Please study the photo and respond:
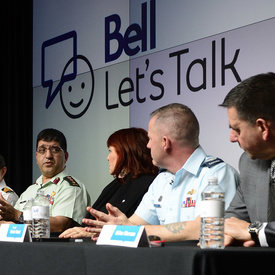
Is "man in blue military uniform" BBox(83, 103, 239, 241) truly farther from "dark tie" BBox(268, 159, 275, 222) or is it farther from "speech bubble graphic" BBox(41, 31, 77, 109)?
"speech bubble graphic" BBox(41, 31, 77, 109)

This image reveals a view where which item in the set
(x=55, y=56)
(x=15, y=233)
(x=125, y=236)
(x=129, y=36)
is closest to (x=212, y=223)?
(x=125, y=236)

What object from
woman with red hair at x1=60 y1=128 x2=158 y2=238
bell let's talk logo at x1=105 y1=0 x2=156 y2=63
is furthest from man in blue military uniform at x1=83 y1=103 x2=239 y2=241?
bell let's talk logo at x1=105 y1=0 x2=156 y2=63

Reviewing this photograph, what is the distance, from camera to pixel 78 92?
5.03 meters

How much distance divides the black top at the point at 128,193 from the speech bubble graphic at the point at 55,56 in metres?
1.86

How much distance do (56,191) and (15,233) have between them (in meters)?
2.07

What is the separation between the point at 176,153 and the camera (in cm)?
269

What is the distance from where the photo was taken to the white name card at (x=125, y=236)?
1.42m

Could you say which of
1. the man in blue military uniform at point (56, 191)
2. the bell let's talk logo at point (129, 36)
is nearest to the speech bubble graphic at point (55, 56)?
the bell let's talk logo at point (129, 36)

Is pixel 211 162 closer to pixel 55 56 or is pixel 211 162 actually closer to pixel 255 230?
pixel 255 230

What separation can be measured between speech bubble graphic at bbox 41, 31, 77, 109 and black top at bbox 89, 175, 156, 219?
6.11 feet

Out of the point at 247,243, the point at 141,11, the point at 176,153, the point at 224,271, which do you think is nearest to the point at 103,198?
the point at 176,153

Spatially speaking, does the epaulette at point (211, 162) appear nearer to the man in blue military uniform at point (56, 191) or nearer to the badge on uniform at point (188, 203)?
the badge on uniform at point (188, 203)

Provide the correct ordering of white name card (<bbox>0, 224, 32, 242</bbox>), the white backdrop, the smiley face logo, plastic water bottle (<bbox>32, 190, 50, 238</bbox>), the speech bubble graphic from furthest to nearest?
the speech bubble graphic, the smiley face logo, the white backdrop, plastic water bottle (<bbox>32, 190, 50, 238</bbox>), white name card (<bbox>0, 224, 32, 242</bbox>)

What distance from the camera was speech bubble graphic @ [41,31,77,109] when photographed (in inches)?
202
